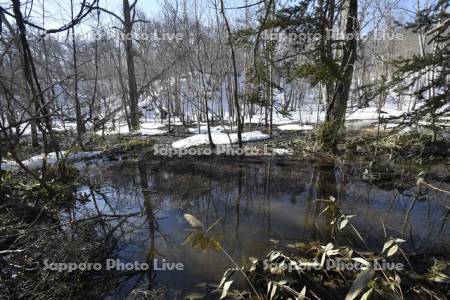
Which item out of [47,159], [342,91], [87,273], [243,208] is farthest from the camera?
[47,159]

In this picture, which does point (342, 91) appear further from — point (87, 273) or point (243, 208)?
point (87, 273)

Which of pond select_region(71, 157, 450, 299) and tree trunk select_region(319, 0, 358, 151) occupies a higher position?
tree trunk select_region(319, 0, 358, 151)

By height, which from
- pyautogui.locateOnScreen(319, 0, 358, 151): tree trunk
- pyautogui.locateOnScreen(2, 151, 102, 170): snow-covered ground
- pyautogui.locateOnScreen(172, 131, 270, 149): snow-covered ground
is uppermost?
pyautogui.locateOnScreen(319, 0, 358, 151): tree trunk

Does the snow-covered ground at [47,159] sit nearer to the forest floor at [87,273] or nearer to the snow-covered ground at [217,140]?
the forest floor at [87,273]

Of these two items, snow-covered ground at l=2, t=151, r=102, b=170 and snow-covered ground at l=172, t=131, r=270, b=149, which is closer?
snow-covered ground at l=2, t=151, r=102, b=170

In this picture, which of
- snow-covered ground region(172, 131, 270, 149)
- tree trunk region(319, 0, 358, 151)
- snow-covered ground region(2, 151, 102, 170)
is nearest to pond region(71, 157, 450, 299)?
tree trunk region(319, 0, 358, 151)

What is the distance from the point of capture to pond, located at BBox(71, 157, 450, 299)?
368 centimetres

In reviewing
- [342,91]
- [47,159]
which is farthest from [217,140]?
[47,159]

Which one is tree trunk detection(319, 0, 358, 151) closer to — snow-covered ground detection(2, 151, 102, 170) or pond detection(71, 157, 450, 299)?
pond detection(71, 157, 450, 299)

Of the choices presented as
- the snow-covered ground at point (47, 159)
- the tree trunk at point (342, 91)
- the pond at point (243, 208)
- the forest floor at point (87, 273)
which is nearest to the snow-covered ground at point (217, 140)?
the pond at point (243, 208)

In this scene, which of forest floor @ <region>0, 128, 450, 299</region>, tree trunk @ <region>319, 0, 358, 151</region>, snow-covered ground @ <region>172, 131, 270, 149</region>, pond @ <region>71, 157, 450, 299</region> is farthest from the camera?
snow-covered ground @ <region>172, 131, 270, 149</region>

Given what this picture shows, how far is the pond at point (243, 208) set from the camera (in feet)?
12.1

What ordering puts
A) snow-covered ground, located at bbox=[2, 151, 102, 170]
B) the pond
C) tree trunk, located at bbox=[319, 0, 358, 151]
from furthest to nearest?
snow-covered ground, located at bbox=[2, 151, 102, 170], tree trunk, located at bbox=[319, 0, 358, 151], the pond

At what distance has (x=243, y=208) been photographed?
5180 mm
